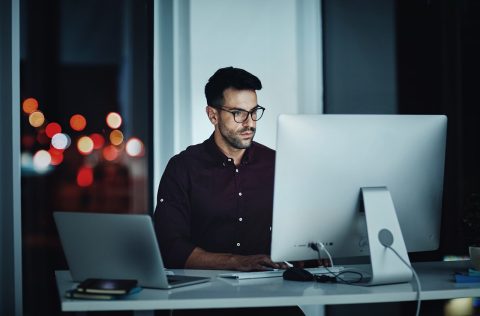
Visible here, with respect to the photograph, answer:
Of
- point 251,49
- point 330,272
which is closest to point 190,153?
point 251,49

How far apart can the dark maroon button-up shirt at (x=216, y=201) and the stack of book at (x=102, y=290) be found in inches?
59.8

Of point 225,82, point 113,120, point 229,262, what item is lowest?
point 229,262

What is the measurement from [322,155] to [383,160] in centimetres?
23

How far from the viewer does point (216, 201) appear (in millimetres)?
3510

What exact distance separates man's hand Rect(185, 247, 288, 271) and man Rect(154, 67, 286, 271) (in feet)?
0.96

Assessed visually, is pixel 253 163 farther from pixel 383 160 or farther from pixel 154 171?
pixel 383 160

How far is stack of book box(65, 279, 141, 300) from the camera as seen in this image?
1.80 m

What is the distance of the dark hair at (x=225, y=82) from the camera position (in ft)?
11.7

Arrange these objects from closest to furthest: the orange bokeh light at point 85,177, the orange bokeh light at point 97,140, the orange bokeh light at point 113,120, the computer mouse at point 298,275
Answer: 1. the computer mouse at point 298,275
2. the orange bokeh light at point 113,120
3. the orange bokeh light at point 97,140
4. the orange bokeh light at point 85,177

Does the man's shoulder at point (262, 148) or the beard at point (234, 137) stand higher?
the beard at point (234, 137)

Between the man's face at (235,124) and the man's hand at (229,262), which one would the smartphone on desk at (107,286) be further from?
the man's face at (235,124)

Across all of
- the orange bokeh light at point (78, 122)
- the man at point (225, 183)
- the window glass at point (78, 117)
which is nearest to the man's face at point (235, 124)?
the man at point (225, 183)

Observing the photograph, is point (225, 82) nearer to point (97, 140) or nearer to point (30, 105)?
point (97, 140)

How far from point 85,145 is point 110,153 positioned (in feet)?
0.81
